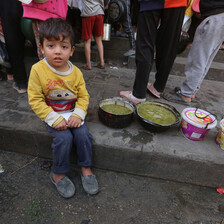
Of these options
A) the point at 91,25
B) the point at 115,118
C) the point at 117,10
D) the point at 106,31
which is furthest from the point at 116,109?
the point at 117,10

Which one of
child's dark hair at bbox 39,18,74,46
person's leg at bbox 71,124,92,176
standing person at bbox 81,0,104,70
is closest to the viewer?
child's dark hair at bbox 39,18,74,46

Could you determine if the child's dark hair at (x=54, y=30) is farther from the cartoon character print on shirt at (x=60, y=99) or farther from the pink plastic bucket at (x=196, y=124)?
the pink plastic bucket at (x=196, y=124)

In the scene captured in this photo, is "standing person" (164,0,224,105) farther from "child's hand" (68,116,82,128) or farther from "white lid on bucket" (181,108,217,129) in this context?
"child's hand" (68,116,82,128)

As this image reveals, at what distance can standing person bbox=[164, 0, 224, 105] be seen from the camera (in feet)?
7.44

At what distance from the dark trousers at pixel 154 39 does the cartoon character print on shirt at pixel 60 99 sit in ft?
3.80

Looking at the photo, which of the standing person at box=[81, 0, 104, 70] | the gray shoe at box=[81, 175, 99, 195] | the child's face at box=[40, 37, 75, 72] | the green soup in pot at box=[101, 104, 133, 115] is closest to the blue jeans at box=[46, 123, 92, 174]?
the gray shoe at box=[81, 175, 99, 195]

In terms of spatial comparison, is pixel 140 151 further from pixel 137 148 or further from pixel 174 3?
pixel 174 3

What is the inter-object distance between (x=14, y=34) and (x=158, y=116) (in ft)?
7.81

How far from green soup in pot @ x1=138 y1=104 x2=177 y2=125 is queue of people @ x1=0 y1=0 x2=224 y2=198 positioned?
1.32 ft

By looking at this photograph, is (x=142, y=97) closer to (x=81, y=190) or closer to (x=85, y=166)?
(x=85, y=166)

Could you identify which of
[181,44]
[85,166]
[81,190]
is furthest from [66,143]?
[181,44]

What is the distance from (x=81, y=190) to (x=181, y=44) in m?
3.14

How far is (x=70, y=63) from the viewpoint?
175 cm

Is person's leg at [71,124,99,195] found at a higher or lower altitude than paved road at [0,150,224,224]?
higher
